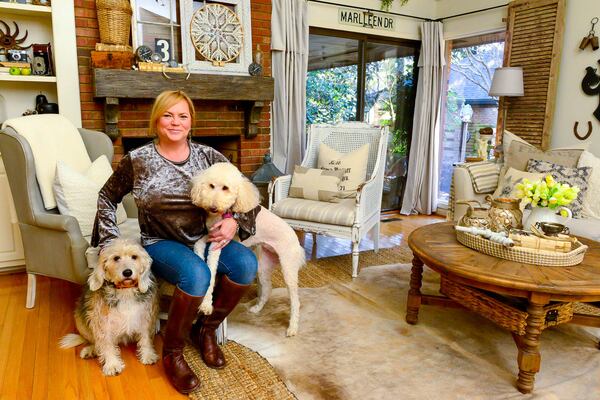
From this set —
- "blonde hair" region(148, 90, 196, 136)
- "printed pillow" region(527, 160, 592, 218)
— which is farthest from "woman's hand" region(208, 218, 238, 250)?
"printed pillow" region(527, 160, 592, 218)

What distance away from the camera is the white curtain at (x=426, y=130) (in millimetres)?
4672

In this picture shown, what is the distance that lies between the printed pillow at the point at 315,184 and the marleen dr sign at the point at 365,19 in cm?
181

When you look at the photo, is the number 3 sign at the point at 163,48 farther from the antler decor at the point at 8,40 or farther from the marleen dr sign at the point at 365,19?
the marleen dr sign at the point at 365,19

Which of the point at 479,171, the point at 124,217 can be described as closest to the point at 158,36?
the point at 124,217

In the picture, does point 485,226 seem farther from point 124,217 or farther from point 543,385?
point 124,217

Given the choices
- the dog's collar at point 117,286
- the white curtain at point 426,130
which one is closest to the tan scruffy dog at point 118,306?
the dog's collar at point 117,286

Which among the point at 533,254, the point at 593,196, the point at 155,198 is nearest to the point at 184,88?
the point at 155,198

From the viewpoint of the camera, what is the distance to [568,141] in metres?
3.71

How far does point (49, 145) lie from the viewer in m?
2.36

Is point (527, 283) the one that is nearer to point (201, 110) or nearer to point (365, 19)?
point (201, 110)

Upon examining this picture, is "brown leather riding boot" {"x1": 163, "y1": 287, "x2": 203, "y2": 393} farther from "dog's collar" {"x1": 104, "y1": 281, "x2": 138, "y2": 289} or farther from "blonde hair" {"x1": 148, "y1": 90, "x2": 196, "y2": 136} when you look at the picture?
"blonde hair" {"x1": 148, "y1": 90, "x2": 196, "y2": 136}

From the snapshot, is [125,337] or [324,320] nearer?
[125,337]

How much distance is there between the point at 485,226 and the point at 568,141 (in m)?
2.15

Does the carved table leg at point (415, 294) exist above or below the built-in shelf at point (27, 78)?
below
